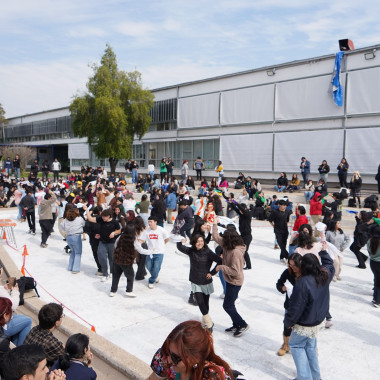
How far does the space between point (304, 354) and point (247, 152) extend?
23376 millimetres

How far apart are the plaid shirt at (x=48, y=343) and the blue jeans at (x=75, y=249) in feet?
16.6

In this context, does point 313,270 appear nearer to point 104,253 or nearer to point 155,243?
point 155,243

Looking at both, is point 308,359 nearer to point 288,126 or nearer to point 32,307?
point 32,307

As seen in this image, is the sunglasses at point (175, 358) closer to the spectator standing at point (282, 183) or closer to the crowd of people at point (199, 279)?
the crowd of people at point (199, 279)

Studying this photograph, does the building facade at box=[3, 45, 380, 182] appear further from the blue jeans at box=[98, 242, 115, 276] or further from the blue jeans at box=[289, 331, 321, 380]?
the blue jeans at box=[289, 331, 321, 380]

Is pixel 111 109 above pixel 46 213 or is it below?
above

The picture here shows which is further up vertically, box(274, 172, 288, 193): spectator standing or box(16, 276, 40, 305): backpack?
box(274, 172, 288, 193): spectator standing

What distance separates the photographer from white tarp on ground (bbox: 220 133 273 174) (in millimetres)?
25594

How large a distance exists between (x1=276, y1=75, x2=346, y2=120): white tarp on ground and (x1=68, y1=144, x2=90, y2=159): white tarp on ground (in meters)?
27.6

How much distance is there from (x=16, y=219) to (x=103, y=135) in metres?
Answer: 14.7

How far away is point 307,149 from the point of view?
76.4 ft

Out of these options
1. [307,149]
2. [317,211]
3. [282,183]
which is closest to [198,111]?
[307,149]

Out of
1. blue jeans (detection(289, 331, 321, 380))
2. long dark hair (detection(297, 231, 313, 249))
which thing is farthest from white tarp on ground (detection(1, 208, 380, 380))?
long dark hair (detection(297, 231, 313, 249))

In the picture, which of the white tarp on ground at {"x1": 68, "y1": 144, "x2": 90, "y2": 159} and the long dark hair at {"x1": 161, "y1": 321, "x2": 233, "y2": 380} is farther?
the white tarp on ground at {"x1": 68, "y1": 144, "x2": 90, "y2": 159}
